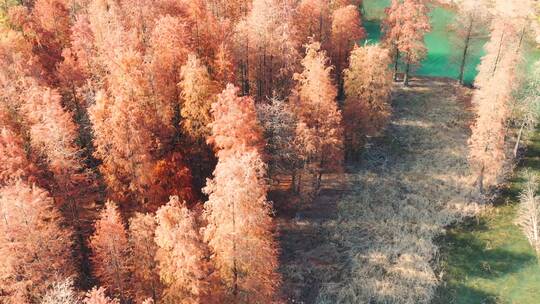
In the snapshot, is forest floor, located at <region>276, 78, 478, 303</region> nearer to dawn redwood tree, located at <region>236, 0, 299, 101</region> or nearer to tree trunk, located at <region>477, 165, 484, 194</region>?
tree trunk, located at <region>477, 165, 484, 194</region>

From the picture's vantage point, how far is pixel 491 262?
1922 inches

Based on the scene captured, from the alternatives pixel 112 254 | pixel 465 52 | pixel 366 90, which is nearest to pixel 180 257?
pixel 112 254

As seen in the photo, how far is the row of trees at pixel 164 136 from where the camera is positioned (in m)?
33.5

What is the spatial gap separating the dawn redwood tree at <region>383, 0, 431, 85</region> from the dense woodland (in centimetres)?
31

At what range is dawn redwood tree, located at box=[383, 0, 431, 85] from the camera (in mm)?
71750

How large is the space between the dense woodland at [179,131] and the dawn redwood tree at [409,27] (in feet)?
1.01

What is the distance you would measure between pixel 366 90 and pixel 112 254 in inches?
1377

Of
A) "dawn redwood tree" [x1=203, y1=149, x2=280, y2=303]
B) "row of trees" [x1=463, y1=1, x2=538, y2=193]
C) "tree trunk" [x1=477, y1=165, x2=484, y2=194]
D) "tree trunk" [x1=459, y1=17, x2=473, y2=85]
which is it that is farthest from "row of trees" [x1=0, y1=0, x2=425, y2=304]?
"tree trunk" [x1=477, y1=165, x2=484, y2=194]

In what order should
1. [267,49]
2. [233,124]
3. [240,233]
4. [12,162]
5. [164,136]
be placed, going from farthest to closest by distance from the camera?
1. [267,49]
2. [164,136]
3. [233,124]
4. [12,162]
5. [240,233]

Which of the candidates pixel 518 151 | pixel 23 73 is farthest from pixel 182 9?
pixel 518 151

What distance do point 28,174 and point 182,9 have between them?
29.1 meters

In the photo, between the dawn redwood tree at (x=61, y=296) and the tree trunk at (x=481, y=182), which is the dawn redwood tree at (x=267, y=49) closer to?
the tree trunk at (x=481, y=182)

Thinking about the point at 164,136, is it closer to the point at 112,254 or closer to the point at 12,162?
the point at 12,162

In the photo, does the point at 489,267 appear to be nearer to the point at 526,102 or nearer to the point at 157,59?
the point at 526,102
